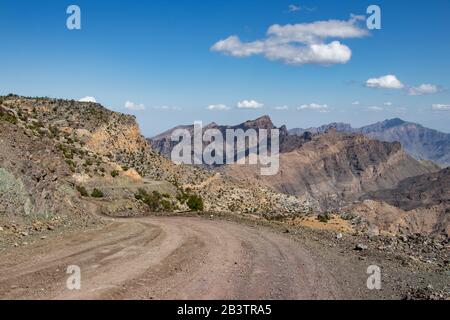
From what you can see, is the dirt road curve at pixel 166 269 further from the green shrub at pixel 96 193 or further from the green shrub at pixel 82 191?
the green shrub at pixel 96 193

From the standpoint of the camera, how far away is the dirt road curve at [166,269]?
10.2 metres

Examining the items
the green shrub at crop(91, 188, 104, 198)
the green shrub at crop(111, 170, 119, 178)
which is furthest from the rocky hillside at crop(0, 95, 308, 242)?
the green shrub at crop(111, 170, 119, 178)

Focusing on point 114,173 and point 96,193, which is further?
point 114,173

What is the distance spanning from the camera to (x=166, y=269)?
12406mm

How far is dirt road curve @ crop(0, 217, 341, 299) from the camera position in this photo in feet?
33.5

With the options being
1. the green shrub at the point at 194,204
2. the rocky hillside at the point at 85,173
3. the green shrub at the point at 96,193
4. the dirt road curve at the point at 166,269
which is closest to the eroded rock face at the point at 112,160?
the rocky hillside at the point at 85,173

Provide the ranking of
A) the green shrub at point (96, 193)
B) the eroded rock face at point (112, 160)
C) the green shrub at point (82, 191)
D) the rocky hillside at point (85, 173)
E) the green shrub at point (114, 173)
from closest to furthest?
the rocky hillside at point (85, 173) → the green shrub at point (82, 191) → the green shrub at point (96, 193) → the eroded rock face at point (112, 160) → the green shrub at point (114, 173)

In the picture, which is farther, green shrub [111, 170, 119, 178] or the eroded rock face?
green shrub [111, 170, 119, 178]

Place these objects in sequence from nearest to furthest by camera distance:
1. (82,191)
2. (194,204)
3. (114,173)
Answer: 1. (82,191)
2. (194,204)
3. (114,173)

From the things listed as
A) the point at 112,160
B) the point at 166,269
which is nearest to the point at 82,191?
the point at 112,160

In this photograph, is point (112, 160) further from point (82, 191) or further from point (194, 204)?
point (194, 204)

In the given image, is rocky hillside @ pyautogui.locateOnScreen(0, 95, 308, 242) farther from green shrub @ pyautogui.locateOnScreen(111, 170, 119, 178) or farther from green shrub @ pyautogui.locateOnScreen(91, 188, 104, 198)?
green shrub @ pyautogui.locateOnScreen(111, 170, 119, 178)
